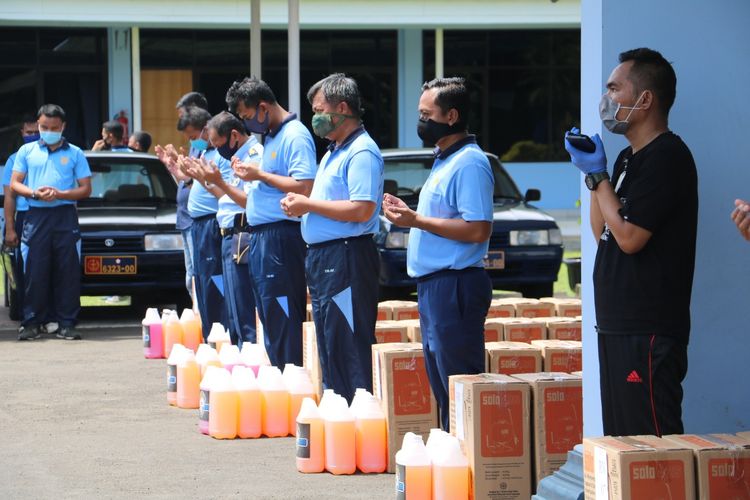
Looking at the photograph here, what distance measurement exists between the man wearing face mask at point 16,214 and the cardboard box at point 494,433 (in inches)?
331

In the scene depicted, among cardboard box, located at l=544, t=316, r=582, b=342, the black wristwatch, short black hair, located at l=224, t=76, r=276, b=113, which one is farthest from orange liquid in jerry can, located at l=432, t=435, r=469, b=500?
short black hair, located at l=224, t=76, r=276, b=113

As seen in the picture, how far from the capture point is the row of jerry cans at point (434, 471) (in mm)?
6637

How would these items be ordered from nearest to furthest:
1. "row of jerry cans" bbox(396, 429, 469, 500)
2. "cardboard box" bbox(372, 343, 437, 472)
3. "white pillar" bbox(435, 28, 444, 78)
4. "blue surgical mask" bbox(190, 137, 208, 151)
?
"row of jerry cans" bbox(396, 429, 469, 500) < "cardboard box" bbox(372, 343, 437, 472) < "blue surgical mask" bbox(190, 137, 208, 151) < "white pillar" bbox(435, 28, 444, 78)

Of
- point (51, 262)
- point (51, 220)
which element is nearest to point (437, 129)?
point (51, 220)

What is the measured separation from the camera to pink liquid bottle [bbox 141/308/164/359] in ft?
41.8

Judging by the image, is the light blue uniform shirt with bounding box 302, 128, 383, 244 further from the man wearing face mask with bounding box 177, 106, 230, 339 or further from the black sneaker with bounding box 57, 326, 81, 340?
the black sneaker with bounding box 57, 326, 81, 340

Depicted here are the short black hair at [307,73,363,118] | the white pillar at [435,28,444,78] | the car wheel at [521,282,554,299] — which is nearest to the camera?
the short black hair at [307,73,363,118]

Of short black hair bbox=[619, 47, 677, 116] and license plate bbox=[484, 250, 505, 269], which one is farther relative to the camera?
license plate bbox=[484, 250, 505, 269]

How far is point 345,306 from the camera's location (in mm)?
8188

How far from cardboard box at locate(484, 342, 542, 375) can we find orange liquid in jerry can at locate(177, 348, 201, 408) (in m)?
2.75

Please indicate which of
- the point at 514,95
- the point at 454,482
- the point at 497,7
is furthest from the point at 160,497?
Result: the point at 514,95

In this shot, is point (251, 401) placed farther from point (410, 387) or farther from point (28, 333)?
point (28, 333)

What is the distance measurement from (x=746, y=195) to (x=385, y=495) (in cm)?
251

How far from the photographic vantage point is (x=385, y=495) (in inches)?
286
